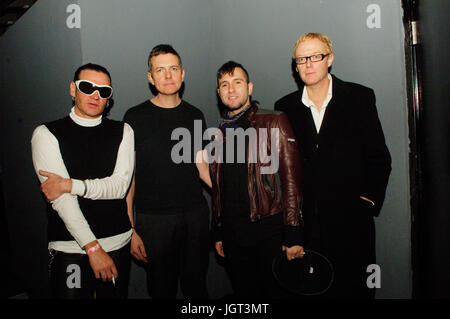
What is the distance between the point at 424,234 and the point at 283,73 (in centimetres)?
175

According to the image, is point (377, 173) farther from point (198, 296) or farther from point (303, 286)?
point (198, 296)

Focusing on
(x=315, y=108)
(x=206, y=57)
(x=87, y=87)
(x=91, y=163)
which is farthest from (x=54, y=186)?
(x=206, y=57)

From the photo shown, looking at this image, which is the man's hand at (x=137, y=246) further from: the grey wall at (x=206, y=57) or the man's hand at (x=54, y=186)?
the man's hand at (x=54, y=186)

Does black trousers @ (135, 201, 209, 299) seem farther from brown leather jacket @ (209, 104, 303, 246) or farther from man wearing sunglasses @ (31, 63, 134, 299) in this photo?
brown leather jacket @ (209, 104, 303, 246)

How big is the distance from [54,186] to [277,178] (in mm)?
1358

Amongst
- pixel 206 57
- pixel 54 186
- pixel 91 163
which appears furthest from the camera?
pixel 206 57

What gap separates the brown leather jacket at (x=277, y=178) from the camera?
2.12 meters

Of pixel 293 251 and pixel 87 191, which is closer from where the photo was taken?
pixel 87 191

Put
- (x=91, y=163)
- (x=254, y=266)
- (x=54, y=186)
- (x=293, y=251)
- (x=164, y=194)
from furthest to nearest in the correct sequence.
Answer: (x=164, y=194), (x=254, y=266), (x=293, y=251), (x=91, y=163), (x=54, y=186)

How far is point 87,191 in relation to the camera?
73.2 inches

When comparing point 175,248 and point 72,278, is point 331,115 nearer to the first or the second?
point 175,248

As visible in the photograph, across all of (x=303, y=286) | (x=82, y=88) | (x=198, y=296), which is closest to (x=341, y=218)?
(x=303, y=286)

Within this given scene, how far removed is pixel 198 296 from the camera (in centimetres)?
250

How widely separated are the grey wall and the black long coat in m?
0.38
